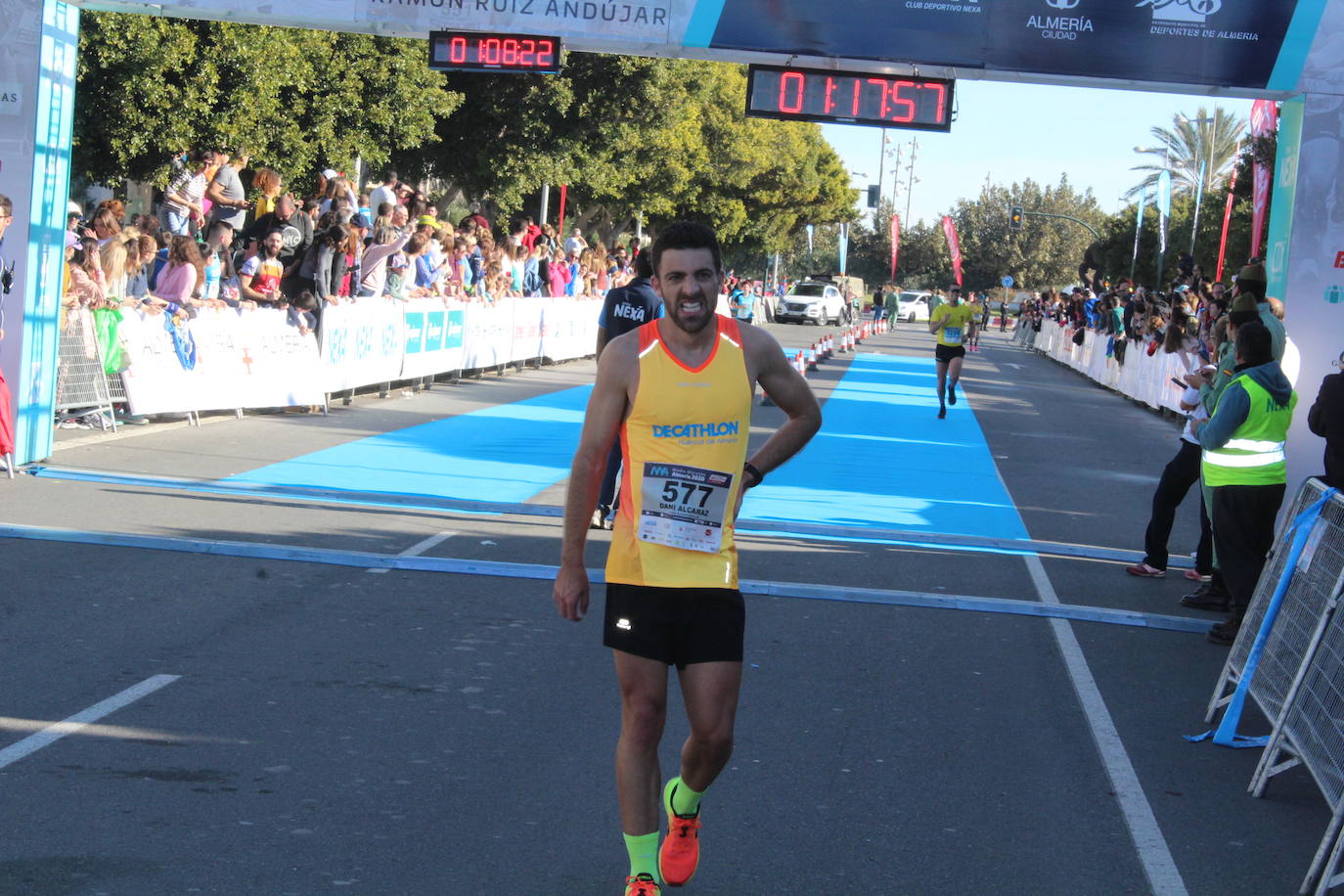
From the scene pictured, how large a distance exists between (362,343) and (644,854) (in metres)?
15.3

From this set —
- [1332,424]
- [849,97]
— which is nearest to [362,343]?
[849,97]

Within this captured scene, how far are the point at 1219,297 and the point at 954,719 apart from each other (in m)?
10.4

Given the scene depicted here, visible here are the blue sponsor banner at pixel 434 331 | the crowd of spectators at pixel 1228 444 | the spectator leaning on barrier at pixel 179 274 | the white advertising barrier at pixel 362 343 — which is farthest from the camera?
the blue sponsor banner at pixel 434 331

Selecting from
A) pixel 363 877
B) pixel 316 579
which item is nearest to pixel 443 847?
pixel 363 877

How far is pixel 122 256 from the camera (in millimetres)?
14844

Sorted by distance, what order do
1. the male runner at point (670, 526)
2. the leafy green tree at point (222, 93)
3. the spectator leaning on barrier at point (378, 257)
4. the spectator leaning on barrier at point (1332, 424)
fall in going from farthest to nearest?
the leafy green tree at point (222, 93) → the spectator leaning on barrier at point (378, 257) → the spectator leaning on barrier at point (1332, 424) → the male runner at point (670, 526)

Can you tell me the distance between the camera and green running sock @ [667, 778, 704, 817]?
4.58m

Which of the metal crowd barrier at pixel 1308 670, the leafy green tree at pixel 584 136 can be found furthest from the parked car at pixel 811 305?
the metal crowd barrier at pixel 1308 670

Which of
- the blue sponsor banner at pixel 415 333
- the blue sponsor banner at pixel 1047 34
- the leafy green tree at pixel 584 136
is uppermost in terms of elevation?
the leafy green tree at pixel 584 136

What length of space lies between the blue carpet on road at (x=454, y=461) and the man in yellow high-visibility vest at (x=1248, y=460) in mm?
4102

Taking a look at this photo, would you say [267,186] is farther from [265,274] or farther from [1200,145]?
[1200,145]

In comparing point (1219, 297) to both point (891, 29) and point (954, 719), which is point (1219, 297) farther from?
point (954, 719)

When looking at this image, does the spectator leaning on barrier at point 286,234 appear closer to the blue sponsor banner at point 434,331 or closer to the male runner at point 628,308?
the blue sponsor banner at point 434,331

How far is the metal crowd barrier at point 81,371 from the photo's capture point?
13.8 m
